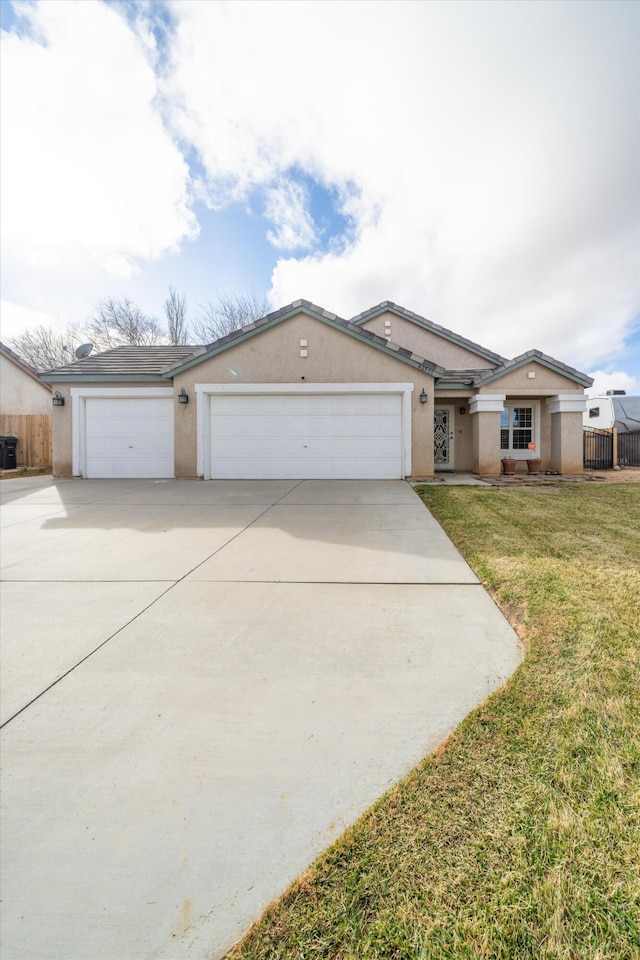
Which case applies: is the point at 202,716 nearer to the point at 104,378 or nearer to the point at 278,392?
the point at 278,392

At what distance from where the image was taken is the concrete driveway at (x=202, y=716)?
1300mm

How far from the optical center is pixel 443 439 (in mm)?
14438

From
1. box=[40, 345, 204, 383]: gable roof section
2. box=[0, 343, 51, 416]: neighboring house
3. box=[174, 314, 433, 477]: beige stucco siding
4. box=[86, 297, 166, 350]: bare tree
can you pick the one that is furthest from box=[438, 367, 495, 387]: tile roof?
box=[86, 297, 166, 350]: bare tree

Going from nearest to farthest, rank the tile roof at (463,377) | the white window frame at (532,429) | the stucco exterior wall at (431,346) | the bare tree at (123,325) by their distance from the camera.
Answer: the tile roof at (463,377)
the white window frame at (532,429)
the stucco exterior wall at (431,346)
the bare tree at (123,325)

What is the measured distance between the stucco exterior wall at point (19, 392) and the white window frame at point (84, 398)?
930cm

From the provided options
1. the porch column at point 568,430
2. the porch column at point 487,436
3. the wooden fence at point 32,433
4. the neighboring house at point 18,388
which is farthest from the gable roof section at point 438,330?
the neighboring house at point 18,388

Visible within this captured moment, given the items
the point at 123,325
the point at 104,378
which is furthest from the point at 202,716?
the point at 123,325

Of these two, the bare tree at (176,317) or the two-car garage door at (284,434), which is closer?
the two-car garage door at (284,434)

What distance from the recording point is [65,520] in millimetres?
6590

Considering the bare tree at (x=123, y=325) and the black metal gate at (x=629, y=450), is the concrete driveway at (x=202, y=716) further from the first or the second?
the bare tree at (x=123, y=325)

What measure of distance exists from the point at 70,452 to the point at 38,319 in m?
26.9

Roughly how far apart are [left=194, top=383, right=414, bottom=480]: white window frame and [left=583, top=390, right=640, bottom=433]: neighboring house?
14.4 metres

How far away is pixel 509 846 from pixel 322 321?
11.6 m

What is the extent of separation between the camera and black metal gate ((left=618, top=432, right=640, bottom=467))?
57.7 feet
